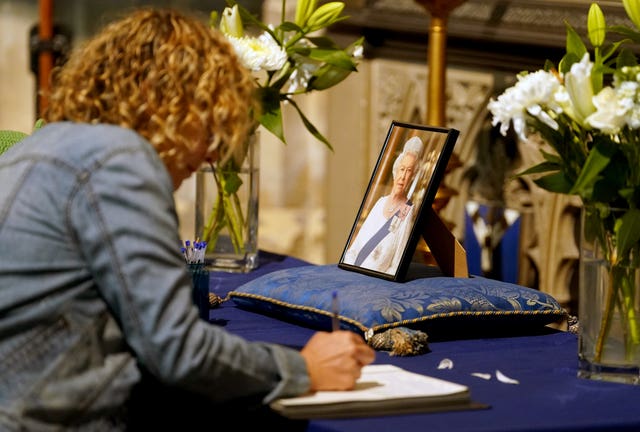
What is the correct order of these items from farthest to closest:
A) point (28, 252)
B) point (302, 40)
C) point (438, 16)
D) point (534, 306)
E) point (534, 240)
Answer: point (534, 240) < point (438, 16) < point (302, 40) < point (534, 306) < point (28, 252)

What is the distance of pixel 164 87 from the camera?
1.68 metres

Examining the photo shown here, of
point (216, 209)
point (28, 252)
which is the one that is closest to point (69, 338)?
point (28, 252)

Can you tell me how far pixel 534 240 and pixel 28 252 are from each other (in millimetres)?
2176

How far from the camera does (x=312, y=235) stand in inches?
228

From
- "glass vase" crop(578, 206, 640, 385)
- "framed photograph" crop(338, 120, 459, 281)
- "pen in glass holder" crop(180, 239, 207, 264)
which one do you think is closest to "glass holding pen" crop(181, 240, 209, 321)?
"pen in glass holder" crop(180, 239, 207, 264)

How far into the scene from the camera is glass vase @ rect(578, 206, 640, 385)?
6.13ft

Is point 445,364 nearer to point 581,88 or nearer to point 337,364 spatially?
point 337,364

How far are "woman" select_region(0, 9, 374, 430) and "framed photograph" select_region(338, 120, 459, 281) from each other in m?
0.56

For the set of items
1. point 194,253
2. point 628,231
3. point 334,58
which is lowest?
point 194,253

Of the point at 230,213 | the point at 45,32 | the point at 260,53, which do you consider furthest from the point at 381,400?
the point at 45,32

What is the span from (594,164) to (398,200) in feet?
1.78

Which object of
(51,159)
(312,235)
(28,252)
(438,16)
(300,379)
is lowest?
(312,235)

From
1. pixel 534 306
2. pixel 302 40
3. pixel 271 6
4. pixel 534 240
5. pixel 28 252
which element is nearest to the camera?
pixel 28 252

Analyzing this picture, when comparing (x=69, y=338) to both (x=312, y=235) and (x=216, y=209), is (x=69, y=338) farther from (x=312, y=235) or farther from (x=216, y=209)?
(x=312, y=235)
